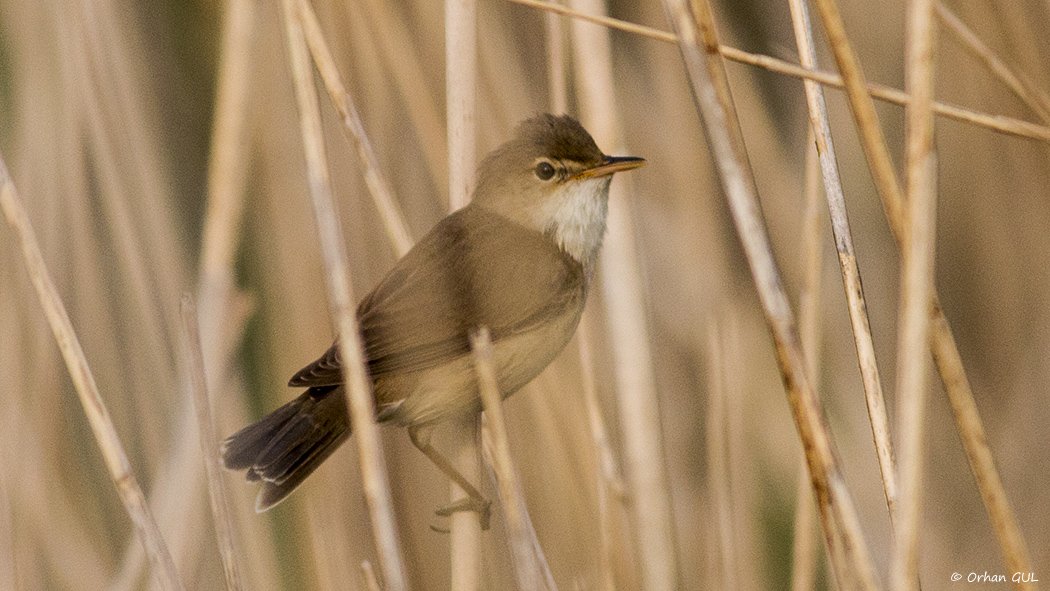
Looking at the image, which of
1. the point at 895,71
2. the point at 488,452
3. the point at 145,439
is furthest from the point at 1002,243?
Result: the point at 145,439

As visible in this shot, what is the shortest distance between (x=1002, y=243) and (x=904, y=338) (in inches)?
78.5

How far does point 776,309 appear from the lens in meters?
1.20

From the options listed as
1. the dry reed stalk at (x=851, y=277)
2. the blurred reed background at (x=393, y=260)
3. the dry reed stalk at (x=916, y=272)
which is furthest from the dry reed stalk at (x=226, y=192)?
the dry reed stalk at (x=916, y=272)

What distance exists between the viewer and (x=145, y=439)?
2.29m

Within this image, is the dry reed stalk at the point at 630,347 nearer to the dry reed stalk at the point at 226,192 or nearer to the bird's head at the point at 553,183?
the bird's head at the point at 553,183

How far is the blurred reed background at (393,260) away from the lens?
209 cm

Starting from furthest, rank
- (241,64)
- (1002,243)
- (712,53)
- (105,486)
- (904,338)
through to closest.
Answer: (1002,243) → (105,486) → (241,64) → (712,53) → (904,338)

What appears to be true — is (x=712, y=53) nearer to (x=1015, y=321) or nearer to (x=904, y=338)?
(x=904, y=338)

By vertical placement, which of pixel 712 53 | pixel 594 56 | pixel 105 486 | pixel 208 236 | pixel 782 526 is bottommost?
pixel 782 526

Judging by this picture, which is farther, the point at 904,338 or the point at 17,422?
the point at 17,422

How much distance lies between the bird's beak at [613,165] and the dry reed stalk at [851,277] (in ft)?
1.72

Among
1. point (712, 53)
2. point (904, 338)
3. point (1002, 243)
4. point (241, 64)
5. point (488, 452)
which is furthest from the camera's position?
point (1002, 243)

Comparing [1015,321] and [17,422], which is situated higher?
[17,422]

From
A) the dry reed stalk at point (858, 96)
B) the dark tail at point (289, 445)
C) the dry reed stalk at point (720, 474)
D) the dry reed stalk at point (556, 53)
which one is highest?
the dry reed stalk at point (556, 53)
